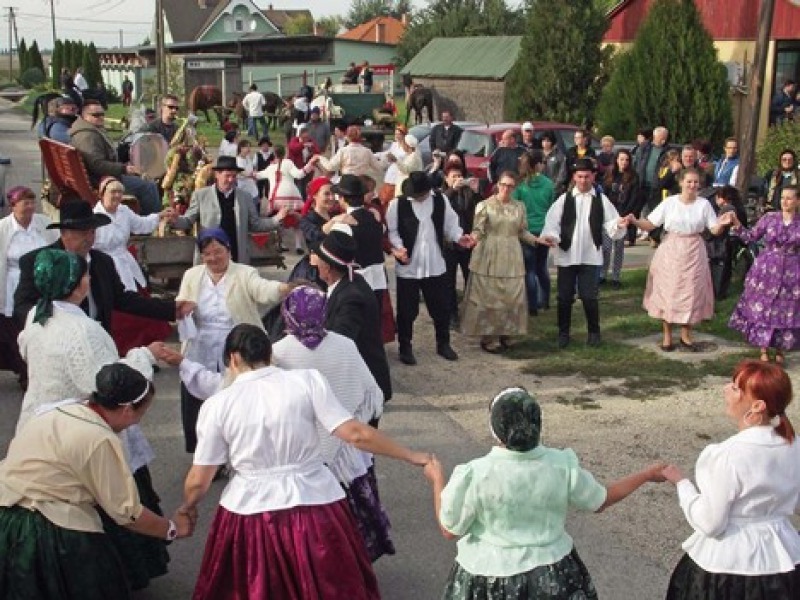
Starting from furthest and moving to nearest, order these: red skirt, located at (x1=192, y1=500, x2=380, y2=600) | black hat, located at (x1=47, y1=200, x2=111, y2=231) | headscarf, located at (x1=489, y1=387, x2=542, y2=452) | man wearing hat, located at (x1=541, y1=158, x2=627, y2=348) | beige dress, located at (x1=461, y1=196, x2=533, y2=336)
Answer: beige dress, located at (x1=461, y1=196, x2=533, y2=336) → man wearing hat, located at (x1=541, y1=158, x2=627, y2=348) → black hat, located at (x1=47, y1=200, x2=111, y2=231) → red skirt, located at (x1=192, y1=500, x2=380, y2=600) → headscarf, located at (x1=489, y1=387, x2=542, y2=452)

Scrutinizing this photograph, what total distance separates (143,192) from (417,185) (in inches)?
122

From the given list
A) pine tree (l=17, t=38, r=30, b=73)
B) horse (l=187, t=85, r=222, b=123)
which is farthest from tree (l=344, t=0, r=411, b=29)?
horse (l=187, t=85, r=222, b=123)

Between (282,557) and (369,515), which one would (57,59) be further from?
(282,557)

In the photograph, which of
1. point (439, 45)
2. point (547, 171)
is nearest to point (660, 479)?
point (547, 171)

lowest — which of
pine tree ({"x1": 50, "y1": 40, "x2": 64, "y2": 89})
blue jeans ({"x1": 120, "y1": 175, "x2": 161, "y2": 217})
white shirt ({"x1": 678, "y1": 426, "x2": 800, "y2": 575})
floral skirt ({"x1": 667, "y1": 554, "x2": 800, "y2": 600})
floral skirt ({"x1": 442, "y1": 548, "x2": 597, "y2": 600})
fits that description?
floral skirt ({"x1": 667, "y1": 554, "x2": 800, "y2": 600})

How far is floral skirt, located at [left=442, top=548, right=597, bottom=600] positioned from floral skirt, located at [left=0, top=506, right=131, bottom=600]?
1485 millimetres

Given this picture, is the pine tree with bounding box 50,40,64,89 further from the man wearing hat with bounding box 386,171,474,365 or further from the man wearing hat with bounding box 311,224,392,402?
the man wearing hat with bounding box 311,224,392,402

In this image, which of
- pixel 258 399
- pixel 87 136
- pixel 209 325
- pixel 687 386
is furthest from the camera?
pixel 87 136

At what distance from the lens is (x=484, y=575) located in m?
3.92

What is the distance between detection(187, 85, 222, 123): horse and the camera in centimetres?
3544

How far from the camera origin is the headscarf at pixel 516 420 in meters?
Result: 3.80

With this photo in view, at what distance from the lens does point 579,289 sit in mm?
10281

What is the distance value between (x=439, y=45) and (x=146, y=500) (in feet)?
101

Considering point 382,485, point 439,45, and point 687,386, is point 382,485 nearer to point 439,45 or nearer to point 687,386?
point 687,386
